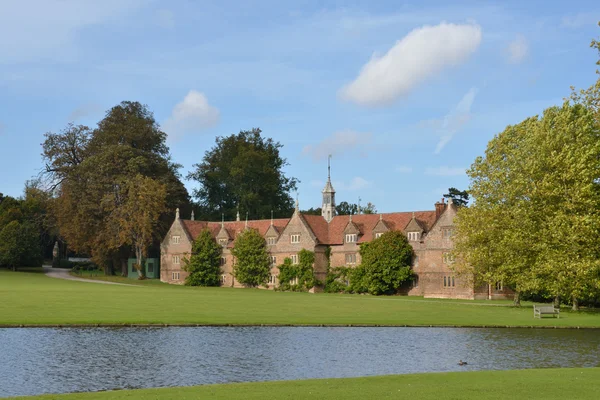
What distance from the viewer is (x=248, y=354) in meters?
26.9

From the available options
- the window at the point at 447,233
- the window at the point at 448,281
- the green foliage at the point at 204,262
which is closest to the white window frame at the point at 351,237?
the window at the point at 447,233

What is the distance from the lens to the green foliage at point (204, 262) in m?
87.2

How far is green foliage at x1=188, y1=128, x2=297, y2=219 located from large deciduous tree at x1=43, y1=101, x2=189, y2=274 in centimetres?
1120

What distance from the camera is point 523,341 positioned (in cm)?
3177

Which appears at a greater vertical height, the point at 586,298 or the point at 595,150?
the point at 595,150

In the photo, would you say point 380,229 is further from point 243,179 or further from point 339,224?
point 243,179

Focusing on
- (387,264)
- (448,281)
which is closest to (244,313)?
(387,264)

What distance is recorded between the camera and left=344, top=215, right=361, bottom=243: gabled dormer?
77875mm

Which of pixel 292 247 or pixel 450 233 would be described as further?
pixel 292 247

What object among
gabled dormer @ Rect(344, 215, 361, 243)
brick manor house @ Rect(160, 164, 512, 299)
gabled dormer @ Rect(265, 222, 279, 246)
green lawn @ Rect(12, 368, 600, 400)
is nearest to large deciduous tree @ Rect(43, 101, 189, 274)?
brick manor house @ Rect(160, 164, 512, 299)

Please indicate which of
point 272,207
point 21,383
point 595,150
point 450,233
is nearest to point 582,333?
point 595,150

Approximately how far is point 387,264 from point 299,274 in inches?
448

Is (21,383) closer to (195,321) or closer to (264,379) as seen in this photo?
(264,379)

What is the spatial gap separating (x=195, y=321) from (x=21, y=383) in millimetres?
Answer: 16609
